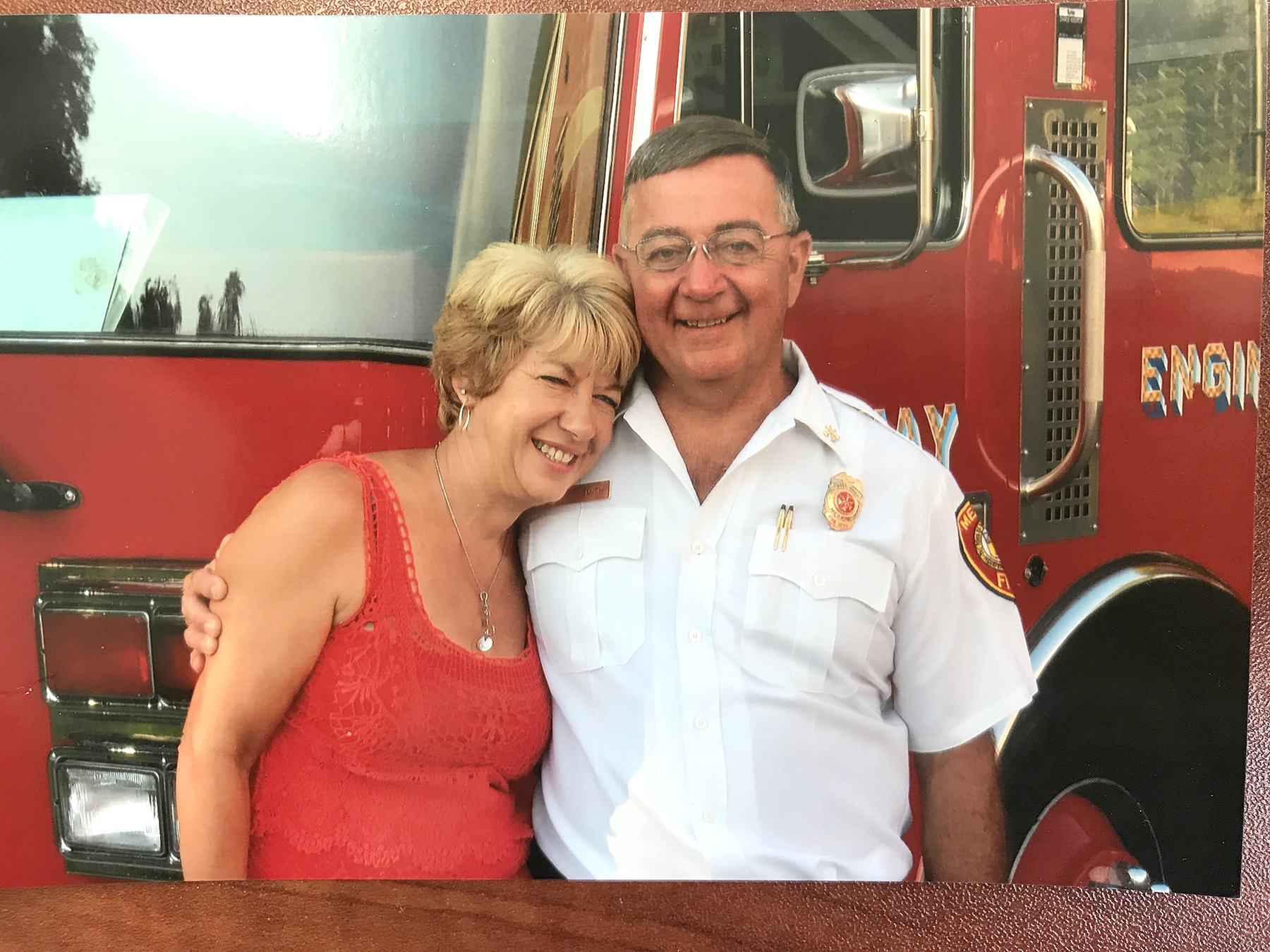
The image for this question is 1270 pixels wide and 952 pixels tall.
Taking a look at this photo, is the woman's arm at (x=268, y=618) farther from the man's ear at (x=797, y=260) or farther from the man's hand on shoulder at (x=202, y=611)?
the man's ear at (x=797, y=260)

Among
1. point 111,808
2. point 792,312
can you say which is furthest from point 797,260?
point 111,808

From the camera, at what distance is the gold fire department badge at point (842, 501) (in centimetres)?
97

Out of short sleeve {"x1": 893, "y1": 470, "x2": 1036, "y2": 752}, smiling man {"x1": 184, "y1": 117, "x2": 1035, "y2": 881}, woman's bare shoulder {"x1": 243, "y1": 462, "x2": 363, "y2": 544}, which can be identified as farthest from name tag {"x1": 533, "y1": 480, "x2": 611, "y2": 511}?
short sleeve {"x1": 893, "y1": 470, "x2": 1036, "y2": 752}

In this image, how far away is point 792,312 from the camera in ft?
3.20

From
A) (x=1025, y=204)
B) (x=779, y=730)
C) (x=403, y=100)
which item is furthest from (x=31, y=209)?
(x=1025, y=204)

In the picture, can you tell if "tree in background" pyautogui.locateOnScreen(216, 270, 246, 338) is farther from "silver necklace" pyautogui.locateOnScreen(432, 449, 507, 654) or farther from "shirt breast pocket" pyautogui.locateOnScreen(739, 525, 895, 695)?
"shirt breast pocket" pyautogui.locateOnScreen(739, 525, 895, 695)

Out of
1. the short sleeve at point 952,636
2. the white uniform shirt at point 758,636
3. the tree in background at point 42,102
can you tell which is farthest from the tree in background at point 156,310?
the short sleeve at point 952,636

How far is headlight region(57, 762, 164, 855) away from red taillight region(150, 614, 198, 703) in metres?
0.11

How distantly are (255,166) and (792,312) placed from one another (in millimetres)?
634

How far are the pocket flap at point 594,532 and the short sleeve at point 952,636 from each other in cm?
31

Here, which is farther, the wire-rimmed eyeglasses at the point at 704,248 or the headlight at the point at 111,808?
the headlight at the point at 111,808

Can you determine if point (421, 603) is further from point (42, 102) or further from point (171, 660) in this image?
point (42, 102)

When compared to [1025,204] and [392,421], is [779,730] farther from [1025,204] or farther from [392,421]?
[1025,204]

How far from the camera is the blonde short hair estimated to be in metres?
0.92
